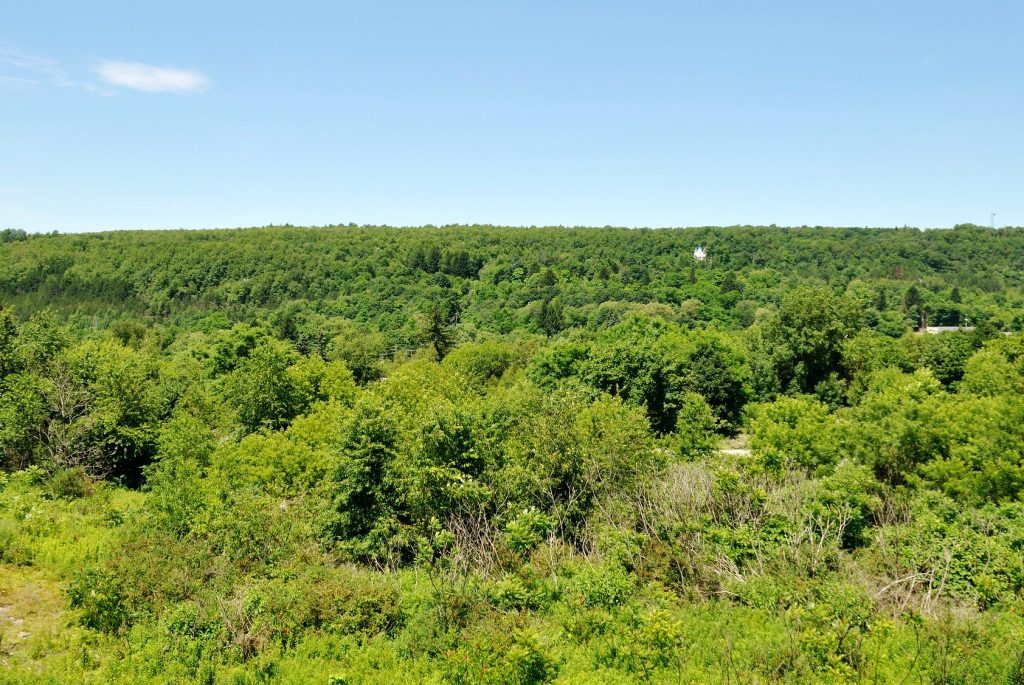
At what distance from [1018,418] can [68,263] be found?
146 meters

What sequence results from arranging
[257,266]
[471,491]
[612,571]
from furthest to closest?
[257,266]
[471,491]
[612,571]

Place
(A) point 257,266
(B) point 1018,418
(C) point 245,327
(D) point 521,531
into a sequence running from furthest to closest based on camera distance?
(A) point 257,266 < (C) point 245,327 < (B) point 1018,418 < (D) point 521,531

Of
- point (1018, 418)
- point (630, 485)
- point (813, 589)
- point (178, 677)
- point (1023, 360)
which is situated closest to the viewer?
point (178, 677)

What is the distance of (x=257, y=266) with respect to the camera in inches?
4808

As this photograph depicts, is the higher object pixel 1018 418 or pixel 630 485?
pixel 1018 418

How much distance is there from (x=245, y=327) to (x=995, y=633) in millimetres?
57841

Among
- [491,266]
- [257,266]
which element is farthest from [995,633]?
[257,266]

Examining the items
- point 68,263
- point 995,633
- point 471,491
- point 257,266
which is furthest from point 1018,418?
point 68,263

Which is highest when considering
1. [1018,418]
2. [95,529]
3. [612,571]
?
[1018,418]

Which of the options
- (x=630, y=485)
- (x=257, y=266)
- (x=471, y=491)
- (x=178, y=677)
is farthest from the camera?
(x=257, y=266)

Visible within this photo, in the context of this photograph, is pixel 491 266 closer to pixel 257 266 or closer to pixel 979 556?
pixel 257 266

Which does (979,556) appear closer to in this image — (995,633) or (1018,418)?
(995,633)

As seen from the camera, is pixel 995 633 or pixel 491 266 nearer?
pixel 995 633

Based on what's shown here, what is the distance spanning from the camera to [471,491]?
55.9ft
